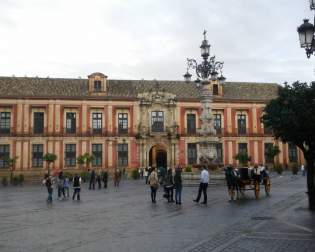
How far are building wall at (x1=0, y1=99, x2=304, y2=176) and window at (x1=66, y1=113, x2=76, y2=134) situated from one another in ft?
1.38

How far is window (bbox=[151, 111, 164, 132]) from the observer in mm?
47750

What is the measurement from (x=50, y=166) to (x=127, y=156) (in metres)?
8.44

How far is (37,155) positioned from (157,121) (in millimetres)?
13822

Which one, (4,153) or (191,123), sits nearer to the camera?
(4,153)

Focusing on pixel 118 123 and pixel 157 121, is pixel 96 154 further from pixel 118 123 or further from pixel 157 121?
pixel 157 121

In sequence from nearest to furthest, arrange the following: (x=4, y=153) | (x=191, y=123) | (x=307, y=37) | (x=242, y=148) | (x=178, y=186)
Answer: (x=307, y=37) → (x=178, y=186) → (x=4, y=153) → (x=191, y=123) → (x=242, y=148)

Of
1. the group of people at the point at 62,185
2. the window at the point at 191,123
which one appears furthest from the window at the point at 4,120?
the group of people at the point at 62,185

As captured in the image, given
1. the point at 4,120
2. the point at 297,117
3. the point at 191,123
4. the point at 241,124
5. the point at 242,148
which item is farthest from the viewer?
the point at 241,124

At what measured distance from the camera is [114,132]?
46812 millimetres

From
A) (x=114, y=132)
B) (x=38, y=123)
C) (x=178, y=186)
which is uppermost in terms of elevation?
(x=38, y=123)

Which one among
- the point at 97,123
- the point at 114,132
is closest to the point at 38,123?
the point at 97,123

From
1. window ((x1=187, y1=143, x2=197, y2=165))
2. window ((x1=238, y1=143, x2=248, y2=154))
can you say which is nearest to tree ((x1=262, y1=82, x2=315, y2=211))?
window ((x1=187, y1=143, x2=197, y2=165))

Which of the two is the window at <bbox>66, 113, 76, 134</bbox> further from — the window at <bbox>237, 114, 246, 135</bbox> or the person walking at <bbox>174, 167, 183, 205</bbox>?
the person walking at <bbox>174, 167, 183, 205</bbox>

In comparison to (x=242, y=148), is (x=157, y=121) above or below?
above
